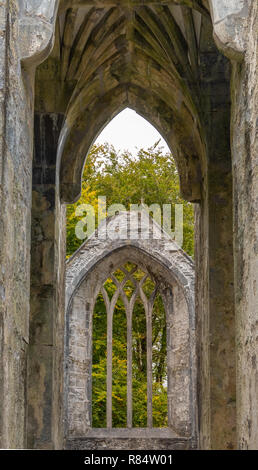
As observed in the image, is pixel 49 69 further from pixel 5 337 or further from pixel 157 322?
pixel 157 322

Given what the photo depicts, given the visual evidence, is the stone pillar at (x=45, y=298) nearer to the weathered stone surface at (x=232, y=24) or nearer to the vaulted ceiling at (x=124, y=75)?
the vaulted ceiling at (x=124, y=75)

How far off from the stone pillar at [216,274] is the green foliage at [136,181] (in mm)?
11728

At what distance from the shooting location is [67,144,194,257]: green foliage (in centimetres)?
2083

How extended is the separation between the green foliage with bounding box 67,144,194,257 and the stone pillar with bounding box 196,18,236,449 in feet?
38.5

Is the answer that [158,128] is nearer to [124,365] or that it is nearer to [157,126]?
[157,126]

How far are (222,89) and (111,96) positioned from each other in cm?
159

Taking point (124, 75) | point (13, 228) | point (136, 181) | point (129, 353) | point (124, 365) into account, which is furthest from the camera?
point (136, 181)

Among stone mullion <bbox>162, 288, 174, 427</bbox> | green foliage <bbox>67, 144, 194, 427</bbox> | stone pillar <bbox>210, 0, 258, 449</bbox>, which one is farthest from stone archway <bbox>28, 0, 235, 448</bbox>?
green foliage <bbox>67, 144, 194, 427</bbox>

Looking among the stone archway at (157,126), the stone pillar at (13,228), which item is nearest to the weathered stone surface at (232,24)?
the stone pillar at (13,228)

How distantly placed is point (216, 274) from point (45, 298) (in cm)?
165

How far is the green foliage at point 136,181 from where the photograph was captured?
20828 mm

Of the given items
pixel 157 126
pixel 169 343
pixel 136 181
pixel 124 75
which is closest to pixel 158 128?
pixel 157 126

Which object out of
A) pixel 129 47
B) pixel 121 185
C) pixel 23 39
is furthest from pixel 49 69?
pixel 121 185

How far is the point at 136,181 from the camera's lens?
21469 mm
